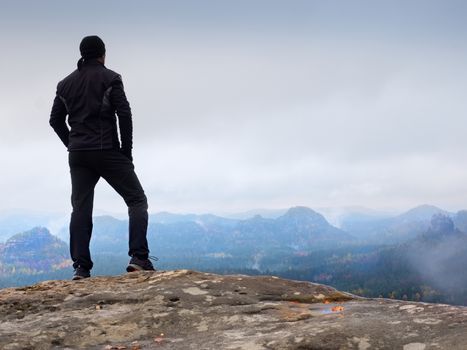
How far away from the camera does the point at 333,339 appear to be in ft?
18.0

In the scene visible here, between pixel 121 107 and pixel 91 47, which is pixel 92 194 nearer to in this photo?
pixel 121 107

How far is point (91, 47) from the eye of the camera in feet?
33.4

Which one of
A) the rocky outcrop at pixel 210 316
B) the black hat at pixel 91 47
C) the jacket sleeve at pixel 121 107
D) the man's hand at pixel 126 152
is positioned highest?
the black hat at pixel 91 47

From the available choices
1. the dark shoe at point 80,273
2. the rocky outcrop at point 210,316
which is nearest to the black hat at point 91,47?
the dark shoe at point 80,273

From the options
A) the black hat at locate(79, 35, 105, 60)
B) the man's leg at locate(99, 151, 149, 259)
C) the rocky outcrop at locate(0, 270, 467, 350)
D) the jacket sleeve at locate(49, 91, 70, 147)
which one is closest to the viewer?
the rocky outcrop at locate(0, 270, 467, 350)

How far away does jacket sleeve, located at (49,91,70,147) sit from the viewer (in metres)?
10.6

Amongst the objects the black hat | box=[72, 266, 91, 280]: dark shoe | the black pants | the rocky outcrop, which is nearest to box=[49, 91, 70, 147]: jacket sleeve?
the black pants

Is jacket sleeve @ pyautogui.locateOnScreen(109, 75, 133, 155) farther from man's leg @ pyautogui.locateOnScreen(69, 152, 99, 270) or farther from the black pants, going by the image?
man's leg @ pyautogui.locateOnScreen(69, 152, 99, 270)

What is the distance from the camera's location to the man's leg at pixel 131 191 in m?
10.0

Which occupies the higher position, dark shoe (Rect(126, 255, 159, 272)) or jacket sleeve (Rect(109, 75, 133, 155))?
jacket sleeve (Rect(109, 75, 133, 155))

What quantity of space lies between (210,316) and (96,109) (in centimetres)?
529

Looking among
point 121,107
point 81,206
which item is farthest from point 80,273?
point 121,107

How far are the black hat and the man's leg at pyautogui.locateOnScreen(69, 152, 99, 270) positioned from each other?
2.31 meters

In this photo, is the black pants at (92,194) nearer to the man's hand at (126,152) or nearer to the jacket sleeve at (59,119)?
the man's hand at (126,152)
